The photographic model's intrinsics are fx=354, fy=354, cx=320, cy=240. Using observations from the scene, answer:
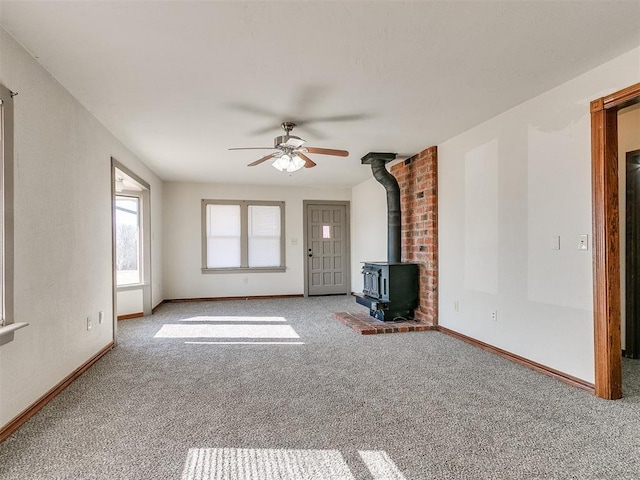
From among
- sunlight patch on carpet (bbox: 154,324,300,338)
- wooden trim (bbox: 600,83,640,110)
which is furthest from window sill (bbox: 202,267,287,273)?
wooden trim (bbox: 600,83,640,110)

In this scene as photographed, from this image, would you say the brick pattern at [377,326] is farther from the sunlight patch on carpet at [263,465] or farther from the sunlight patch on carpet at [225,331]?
the sunlight patch on carpet at [263,465]

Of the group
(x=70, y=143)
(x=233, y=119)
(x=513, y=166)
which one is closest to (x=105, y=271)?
(x=70, y=143)

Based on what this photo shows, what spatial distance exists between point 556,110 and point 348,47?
72.0 inches

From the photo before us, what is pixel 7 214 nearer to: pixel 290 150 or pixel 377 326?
pixel 290 150

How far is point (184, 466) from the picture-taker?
5.64 feet

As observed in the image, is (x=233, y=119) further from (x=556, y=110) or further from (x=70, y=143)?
(x=556, y=110)

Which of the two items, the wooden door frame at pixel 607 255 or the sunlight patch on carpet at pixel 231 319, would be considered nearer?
the wooden door frame at pixel 607 255

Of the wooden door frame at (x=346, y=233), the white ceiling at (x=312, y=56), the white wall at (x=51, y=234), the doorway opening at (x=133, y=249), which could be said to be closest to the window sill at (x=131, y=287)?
the doorway opening at (x=133, y=249)

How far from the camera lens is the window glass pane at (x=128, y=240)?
5469 millimetres

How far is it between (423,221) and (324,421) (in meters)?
3.25

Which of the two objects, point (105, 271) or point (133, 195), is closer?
point (105, 271)

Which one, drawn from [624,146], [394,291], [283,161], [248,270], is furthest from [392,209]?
[248,270]

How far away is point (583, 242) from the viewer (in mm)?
2633

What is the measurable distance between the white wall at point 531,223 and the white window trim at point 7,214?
Result: 3745 mm
